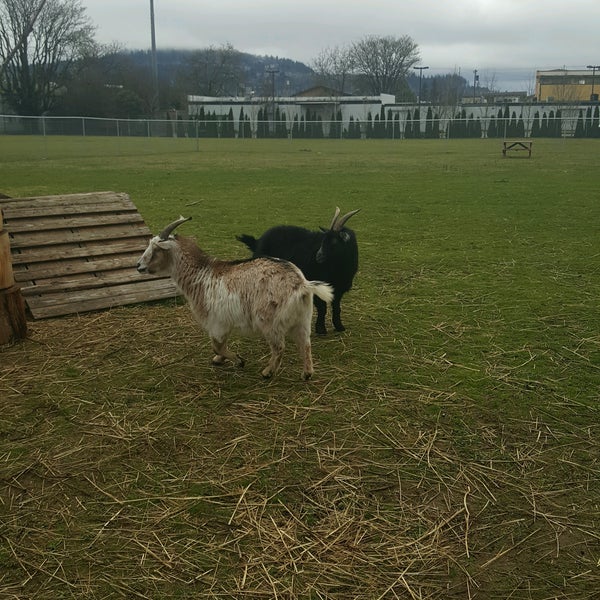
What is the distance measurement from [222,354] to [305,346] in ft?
2.42

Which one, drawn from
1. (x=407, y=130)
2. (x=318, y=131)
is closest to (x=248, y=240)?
(x=318, y=131)

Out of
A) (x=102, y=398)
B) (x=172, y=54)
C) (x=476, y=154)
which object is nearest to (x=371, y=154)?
(x=476, y=154)

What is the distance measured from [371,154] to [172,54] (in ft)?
498

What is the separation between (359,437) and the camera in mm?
4227

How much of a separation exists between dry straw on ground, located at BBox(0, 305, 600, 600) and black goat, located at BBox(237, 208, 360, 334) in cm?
90

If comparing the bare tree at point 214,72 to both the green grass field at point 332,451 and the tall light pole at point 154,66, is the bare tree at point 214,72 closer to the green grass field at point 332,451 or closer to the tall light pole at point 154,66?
the tall light pole at point 154,66

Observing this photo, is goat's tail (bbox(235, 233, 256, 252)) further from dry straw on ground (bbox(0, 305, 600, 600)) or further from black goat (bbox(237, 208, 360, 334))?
dry straw on ground (bbox(0, 305, 600, 600))

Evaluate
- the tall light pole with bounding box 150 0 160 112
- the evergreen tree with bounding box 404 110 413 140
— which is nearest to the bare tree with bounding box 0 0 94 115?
the tall light pole with bounding box 150 0 160 112

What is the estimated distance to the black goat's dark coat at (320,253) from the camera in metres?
5.98

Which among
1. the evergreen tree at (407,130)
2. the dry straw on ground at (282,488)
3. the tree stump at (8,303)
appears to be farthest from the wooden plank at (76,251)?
the evergreen tree at (407,130)

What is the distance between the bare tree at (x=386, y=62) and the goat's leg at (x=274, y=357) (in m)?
94.7

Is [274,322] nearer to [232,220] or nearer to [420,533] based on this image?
[420,533]

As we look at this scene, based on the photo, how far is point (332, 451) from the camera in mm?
4047

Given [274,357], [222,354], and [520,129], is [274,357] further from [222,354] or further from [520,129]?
[520,129]
